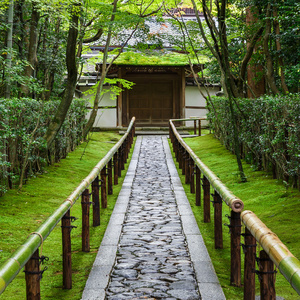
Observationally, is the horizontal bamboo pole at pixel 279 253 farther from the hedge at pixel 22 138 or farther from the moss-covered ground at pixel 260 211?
the hedge at pixel 22 138

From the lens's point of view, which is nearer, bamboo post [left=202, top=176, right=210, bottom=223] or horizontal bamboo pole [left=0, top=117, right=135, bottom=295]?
horizontal bamboo pole [left=0, top=117, right=135, bottom=295]

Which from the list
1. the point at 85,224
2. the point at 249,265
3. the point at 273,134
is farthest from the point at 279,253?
the point at 273,134

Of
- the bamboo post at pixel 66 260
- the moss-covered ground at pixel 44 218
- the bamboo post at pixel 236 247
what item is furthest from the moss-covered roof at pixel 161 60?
the bamboo post at pixel 236 247

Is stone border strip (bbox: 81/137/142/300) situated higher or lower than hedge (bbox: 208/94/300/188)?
lower

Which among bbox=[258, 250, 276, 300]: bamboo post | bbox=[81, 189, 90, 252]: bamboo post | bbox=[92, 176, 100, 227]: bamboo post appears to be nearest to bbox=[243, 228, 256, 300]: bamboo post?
bbox=[258, 250, 276, 300]: bamboo post

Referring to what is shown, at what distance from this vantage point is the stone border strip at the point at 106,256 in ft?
15.0

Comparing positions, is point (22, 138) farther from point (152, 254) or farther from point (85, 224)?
point (152, 254)

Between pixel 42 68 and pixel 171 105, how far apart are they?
39.0ft

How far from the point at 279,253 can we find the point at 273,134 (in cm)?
730

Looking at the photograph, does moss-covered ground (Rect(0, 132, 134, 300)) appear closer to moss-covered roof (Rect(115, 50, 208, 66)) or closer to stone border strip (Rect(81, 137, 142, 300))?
stone border strip (Rect(81, 137, 142, 300))

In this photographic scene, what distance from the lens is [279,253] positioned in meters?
2.88

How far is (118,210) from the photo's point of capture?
8.30 metres

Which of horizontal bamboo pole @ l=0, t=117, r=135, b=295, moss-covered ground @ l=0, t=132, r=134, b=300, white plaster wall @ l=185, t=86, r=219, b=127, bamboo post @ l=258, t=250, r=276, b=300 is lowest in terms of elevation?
moss-covered ground @ l=0, t=132, r=134, b=300

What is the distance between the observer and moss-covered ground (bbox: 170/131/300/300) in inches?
195
